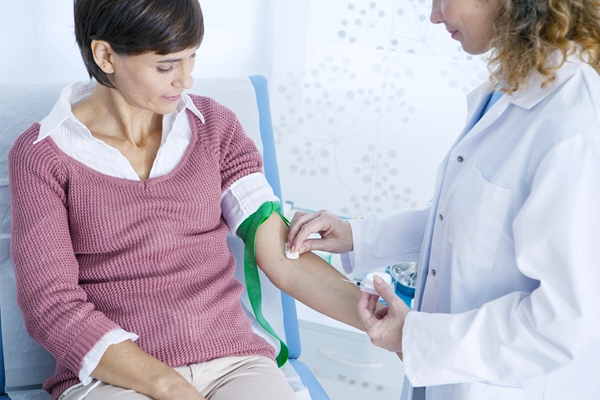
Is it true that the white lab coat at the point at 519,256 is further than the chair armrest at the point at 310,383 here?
No

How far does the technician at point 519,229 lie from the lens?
1.08 metres

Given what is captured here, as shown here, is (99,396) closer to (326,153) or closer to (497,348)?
(497,348)

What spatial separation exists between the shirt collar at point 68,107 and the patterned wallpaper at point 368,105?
88 centimetres

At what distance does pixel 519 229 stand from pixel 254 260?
67 centimetres

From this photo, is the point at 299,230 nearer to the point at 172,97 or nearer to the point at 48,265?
the point at 172,97

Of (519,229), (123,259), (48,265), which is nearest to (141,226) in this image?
(123,259)

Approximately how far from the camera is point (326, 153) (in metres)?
2.54

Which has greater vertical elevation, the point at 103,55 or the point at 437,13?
the point at 437,13

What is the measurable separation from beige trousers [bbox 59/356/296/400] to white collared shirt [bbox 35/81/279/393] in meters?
0.06

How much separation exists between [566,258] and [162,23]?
86cm

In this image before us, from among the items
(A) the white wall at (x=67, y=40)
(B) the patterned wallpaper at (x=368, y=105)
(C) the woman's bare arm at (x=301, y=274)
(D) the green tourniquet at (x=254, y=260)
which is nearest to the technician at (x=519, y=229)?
(C) the woman's bare arm at (x=301, y=274)

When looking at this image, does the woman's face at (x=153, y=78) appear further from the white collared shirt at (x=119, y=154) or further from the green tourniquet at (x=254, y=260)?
the green tourniquet at (x=254, y=260)

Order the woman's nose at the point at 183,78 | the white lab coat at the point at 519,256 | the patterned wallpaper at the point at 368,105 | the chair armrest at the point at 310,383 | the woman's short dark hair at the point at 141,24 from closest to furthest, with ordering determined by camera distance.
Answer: the white lab coat at the point at 519,256 → the woman's short dark hair at the point at 141,24 → the woman's nose at the point at 183,78 → the chair armrest at the point at 310,383 → the patterned wallpaper at the point at 368,105

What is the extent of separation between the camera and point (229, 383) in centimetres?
141
